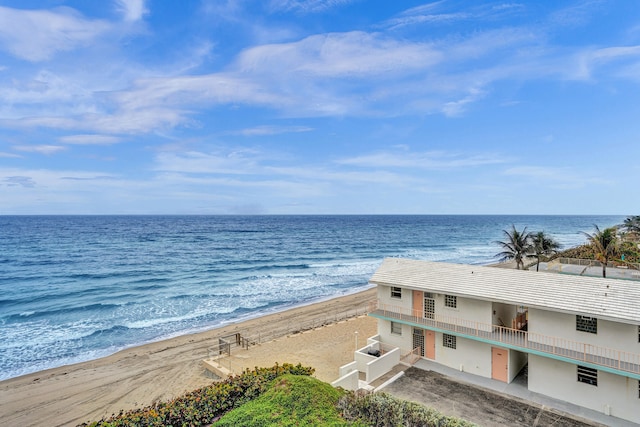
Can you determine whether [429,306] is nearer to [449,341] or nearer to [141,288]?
[449,341]

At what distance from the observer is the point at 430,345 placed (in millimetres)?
19453

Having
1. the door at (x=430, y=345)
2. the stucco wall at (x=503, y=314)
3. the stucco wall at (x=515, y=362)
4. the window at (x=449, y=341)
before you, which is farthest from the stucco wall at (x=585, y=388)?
the door at (x=430, y=345)

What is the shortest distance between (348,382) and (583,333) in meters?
10.2

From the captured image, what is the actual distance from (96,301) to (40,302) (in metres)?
5.68

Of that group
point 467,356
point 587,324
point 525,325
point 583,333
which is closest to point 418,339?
point 467,356

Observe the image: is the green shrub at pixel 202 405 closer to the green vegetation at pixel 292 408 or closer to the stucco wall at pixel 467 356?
the green vegetation at pixel 292 408

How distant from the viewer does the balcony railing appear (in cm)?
1386

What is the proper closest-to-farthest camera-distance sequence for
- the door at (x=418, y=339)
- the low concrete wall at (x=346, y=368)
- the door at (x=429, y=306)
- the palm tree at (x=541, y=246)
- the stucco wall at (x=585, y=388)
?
the stucco wall at (x=585, y=388)
the low concrete wall at (x=346, y=368)
the door at (x=429, y=306)
the door at (x=418, y=339)
the palm tree at (x=541, y=246)

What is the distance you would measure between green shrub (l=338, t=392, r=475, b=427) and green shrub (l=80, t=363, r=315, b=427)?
11.9 feet

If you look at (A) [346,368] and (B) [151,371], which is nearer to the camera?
(A) [346,368]

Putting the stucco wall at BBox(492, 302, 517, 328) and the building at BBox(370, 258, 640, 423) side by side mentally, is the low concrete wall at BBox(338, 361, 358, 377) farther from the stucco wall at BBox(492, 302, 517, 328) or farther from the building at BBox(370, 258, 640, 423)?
the stucco wall at BBox(492, 302, 517, 328)

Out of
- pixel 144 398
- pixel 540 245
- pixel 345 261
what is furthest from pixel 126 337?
pixel 345 261

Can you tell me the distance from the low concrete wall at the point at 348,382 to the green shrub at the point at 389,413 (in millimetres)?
3914

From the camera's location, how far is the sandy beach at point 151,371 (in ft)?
61.2
